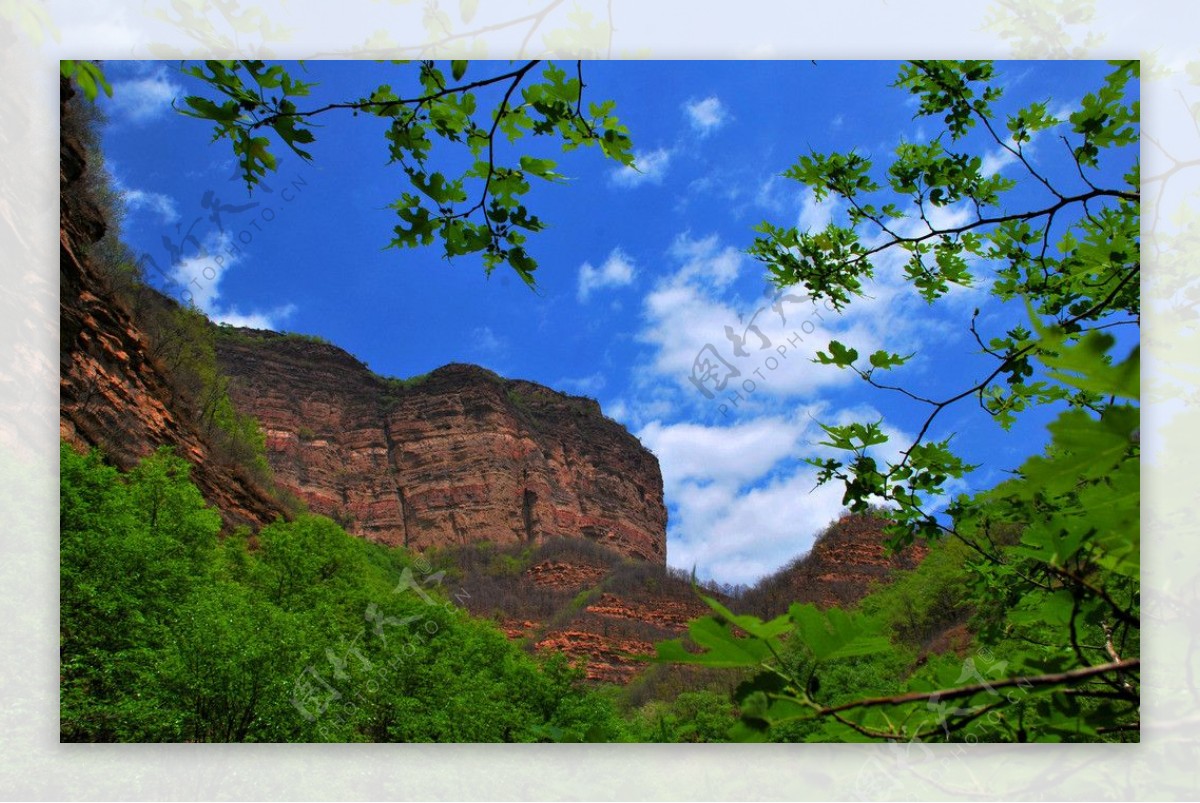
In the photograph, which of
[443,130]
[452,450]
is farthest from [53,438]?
[452,450]

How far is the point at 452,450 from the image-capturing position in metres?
22.1

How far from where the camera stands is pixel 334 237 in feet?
12.9

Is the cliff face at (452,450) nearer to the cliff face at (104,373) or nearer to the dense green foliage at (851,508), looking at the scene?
the cliff face at (104,373)

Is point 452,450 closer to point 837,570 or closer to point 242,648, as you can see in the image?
point 837,570

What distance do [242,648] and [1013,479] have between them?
539cm

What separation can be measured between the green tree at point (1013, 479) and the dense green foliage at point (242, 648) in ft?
6.51

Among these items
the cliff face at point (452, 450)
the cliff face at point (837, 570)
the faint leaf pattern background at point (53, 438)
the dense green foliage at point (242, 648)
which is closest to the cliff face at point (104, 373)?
the dense green foliage at point (242, 648)

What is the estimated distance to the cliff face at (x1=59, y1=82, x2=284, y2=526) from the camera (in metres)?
5.88

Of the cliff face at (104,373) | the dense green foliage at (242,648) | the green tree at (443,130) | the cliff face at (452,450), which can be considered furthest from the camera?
the cliff face at (452,450)

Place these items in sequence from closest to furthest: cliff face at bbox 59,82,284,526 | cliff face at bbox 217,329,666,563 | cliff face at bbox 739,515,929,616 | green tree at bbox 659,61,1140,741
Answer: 1. green tree at bbox 659,61,1140,741
2. cliff face at bbox 739,515,929,616
3. cliff face at bbox 59,82,284,526
4. cliff face at bbox 217,329,666,563

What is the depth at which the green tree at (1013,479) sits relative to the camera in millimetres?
361

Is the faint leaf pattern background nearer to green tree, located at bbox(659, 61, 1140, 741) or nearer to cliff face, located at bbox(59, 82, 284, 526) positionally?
green tree, located at bbox(659, 61, 1140, 741)

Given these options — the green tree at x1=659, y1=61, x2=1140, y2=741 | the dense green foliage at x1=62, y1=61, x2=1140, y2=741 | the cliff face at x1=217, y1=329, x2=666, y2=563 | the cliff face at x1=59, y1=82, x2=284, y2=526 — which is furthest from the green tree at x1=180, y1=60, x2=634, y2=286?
the cliff face at x1=217, y1=329, x2=666, y2=563

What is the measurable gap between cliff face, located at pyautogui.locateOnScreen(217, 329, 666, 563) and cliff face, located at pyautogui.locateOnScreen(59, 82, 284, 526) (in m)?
8.68
